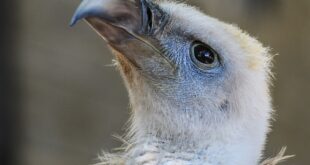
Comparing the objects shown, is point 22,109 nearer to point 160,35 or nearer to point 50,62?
point 50,62

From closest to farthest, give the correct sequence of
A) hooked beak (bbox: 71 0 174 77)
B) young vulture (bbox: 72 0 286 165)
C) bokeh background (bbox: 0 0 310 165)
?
hooked beak (bbox: 71 0 174 77) < young vulture (bbox: 72 0 286 165) < bokeh background (bbox: 0 0 310 165)

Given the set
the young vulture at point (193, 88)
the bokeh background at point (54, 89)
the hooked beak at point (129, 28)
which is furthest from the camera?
the bokeh background at point (54, 89)

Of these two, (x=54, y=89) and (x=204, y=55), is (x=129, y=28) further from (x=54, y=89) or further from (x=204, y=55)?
(x=54, y=89)

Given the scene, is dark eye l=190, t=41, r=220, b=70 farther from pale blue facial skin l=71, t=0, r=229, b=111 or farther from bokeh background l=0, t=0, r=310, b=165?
bokeh background l=0, t=0, r=310, b=165

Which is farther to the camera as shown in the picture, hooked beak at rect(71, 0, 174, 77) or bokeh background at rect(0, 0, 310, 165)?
bokeh background at rect(0, 0, 310, 165)

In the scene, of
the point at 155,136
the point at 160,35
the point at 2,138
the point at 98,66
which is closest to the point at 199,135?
the point at 155,136

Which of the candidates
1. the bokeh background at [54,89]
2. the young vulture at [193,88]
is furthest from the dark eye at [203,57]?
the bokeh background at [54,89]

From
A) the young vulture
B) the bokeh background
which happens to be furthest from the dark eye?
the bokeh background

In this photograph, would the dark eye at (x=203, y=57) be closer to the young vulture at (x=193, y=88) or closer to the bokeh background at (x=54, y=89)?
the young vulture at (x=193, y=88)
